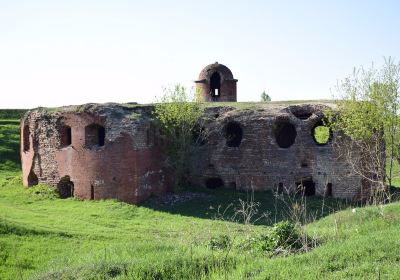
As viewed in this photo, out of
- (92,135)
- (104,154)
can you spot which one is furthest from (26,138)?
(104,154)

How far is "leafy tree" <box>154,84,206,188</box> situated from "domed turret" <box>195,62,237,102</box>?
24.2 ft

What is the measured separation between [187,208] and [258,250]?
363 inches

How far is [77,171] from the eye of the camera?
19891 millimetres

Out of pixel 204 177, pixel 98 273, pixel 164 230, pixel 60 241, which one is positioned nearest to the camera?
pixel 98 273

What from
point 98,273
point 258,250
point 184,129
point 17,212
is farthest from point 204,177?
point 98,273

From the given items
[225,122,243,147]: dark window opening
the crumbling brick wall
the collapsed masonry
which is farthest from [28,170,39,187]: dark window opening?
[225,122,243,147]: dark window opening

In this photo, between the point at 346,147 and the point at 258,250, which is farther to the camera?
the point at 346,147

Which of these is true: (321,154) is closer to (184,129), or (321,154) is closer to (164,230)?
(184,129)

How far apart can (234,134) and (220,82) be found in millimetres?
6934

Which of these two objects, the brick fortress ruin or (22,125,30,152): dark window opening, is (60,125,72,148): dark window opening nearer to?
the brick fortress ruin

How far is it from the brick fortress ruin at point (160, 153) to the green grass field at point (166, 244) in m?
1.03

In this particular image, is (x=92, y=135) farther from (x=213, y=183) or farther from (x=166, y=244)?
(x=166, y=244)

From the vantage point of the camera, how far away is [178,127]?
20.7 meters

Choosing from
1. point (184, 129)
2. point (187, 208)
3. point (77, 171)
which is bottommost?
point (187, 208)
